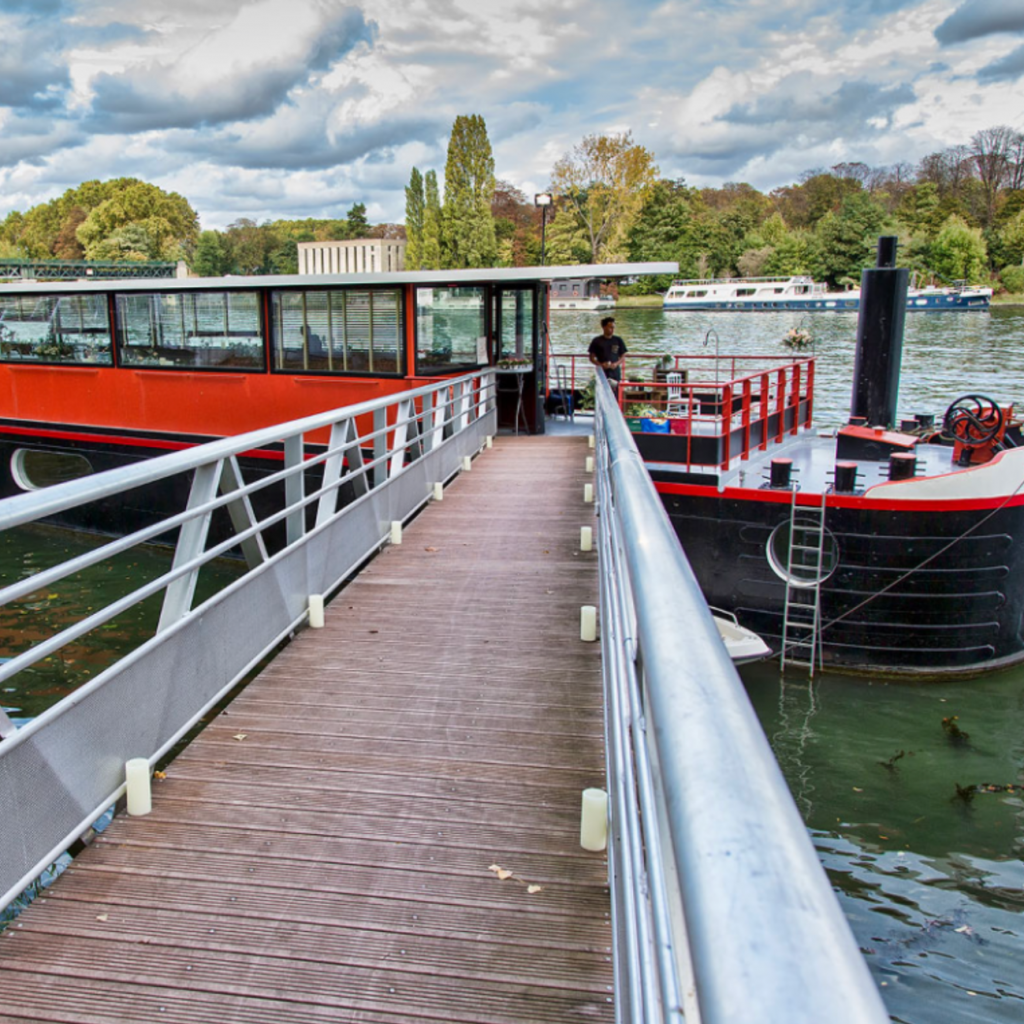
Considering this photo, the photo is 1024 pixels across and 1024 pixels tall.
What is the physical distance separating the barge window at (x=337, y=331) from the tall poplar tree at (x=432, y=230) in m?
66.1

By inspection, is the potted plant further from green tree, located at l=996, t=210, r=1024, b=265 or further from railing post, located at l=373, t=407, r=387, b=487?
green tree, located at l=996, t=210, r=1024, b=265

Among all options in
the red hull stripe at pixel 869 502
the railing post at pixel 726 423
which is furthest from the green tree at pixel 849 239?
the red hull stripe at pixel 869 502

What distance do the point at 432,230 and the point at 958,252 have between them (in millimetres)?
42199

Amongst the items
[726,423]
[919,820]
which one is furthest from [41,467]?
[919,820]

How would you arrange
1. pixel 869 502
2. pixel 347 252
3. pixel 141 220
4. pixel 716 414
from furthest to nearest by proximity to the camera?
pixel 141 220, pixel 347 252, pixel 716 414, pixel 869 502

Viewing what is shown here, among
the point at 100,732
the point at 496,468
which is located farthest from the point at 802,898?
the point at 496,468

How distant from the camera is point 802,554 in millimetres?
10922

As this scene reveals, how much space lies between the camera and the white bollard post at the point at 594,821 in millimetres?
3066

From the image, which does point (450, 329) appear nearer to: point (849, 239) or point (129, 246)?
point (849, 239)

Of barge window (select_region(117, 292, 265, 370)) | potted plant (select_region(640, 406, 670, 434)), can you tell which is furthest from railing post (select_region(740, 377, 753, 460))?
barge window (select_region(117, 292, 265, 370))

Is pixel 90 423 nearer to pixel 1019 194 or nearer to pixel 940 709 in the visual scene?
pixel 940 709

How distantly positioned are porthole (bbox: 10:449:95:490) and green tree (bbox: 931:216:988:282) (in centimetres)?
7163

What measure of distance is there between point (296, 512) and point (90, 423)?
1121cm

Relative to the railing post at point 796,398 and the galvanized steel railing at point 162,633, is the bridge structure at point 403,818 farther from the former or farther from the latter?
the railing post at point 796,398
